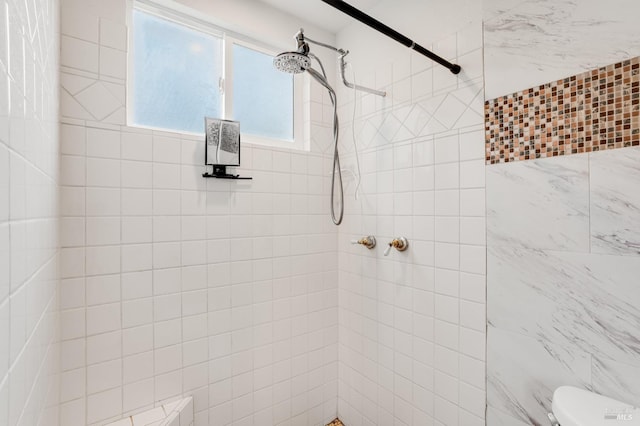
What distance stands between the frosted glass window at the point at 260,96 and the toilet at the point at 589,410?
176 centimetres

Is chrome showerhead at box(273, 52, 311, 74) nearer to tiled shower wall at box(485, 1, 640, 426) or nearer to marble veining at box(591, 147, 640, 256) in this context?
tiled shower wall at box(485, 1, 640, 426)

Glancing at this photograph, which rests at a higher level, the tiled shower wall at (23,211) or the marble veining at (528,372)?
the tiled shower wall at (23,211)

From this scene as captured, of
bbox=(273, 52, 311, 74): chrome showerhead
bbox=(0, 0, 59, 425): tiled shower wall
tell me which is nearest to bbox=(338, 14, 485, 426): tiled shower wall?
bbox=(273, 52, 311, 74): chrome showerhead

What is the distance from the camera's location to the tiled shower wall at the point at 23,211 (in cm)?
41

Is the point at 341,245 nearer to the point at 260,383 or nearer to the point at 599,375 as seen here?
the point at 260,383

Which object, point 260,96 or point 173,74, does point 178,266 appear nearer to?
point 173,74

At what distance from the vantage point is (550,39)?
1100 millimetres

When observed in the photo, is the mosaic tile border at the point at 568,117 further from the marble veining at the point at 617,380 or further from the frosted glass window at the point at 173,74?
the frosted glass window at the point at 173,74

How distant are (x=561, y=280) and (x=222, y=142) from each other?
156 centimetres

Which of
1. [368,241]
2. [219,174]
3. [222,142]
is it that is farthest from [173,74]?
[368,241]

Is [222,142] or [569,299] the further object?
[222,142]

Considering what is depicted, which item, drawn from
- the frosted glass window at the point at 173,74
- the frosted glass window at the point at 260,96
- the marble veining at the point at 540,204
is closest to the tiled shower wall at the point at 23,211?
the frosted glass window at the point at 173,74

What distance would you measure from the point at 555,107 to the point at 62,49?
1918 millimetres

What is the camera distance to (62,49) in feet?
4.00
